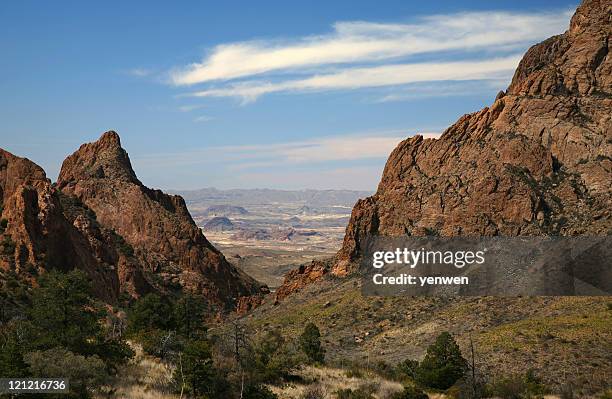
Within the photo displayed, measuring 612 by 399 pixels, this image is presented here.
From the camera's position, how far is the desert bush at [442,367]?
41.8m

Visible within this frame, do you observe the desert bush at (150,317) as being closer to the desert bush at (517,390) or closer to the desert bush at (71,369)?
the desert bush at (71,369)

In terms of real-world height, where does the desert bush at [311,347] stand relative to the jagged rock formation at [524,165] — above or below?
below

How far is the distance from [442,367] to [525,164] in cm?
6158

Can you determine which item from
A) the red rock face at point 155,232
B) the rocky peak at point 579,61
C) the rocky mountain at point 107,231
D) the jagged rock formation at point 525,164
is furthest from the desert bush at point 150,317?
the rocky peak at point 579,61

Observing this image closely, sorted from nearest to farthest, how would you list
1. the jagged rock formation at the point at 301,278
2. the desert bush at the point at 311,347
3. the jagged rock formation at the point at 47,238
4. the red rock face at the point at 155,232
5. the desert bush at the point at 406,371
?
the desert bush at the point at 406,371, the desert bush at the point at 311,347, the jagged rock formation at the point at 47,238, the jagged rock formation at the point at 301,278, the red rock face at the point at 155,232

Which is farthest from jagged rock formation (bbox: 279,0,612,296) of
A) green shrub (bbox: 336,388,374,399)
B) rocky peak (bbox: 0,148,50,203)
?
green shrub (bbox: 336,388,374,399)

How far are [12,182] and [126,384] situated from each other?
241ft

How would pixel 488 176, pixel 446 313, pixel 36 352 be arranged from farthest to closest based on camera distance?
pixel 488 176 → pixel 446 313 → pixel 36 352

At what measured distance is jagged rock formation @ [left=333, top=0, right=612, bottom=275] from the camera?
8931 cm

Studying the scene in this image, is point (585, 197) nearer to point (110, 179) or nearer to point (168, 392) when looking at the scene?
point (168, 392)

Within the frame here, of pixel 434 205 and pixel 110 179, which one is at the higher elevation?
pixel 110 179

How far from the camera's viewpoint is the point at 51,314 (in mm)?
30578

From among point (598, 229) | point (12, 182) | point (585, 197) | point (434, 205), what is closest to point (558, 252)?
point (598, 229)

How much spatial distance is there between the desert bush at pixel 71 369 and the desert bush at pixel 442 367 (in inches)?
929
